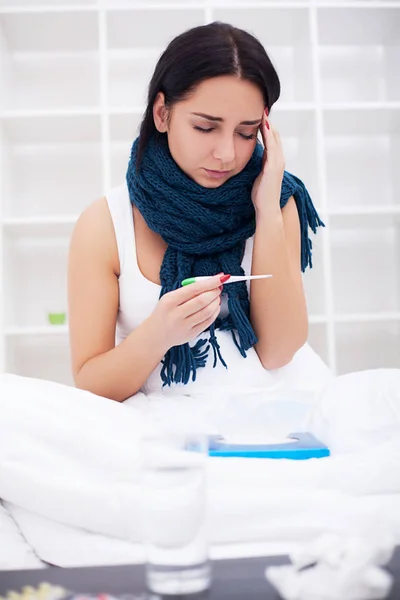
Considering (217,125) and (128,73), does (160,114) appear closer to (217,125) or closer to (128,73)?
(217,125)

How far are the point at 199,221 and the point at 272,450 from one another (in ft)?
2.23

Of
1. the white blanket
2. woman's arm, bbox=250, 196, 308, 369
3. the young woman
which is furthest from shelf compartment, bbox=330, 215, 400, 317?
the white blanket

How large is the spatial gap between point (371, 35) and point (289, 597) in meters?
2.85

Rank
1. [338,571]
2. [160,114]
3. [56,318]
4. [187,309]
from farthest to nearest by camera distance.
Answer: [56,318] < [160,114] < [187,309] < [338,571]

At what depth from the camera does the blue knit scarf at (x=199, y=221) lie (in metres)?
1.39

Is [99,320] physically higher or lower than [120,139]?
lower

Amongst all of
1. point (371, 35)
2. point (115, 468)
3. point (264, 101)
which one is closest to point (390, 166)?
point (371, 35)

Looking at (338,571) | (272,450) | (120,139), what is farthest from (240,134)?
(120,139)

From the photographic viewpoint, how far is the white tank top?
1.35 meters

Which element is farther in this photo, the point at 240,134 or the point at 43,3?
the point at 43,3

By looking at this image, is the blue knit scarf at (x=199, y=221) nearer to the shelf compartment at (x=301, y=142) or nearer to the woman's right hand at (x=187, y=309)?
the woman's right hand at (x=187, y=309)

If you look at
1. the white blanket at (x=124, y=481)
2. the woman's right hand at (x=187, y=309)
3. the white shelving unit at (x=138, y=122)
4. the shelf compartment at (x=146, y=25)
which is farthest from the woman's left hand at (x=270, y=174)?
the shelf compartment at (x=146, y=25)

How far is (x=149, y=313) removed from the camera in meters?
1.42

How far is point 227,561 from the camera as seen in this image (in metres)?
0.55
